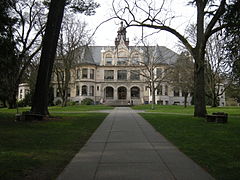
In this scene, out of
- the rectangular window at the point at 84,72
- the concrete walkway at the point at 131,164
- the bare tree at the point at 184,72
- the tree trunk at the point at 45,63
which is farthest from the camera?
the rectangular window at the point at 84,72

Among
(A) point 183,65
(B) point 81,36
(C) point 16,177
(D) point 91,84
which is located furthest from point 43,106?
(D) point 91,84

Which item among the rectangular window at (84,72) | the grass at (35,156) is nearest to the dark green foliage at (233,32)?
the grass at (35,156)

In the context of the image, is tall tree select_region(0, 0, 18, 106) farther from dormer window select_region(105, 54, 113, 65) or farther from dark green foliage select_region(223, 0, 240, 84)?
dormer window select_region(105, 54, 113, 65)

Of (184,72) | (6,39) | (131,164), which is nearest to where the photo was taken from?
(131,164)

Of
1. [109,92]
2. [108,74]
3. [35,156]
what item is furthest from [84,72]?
[35,156]

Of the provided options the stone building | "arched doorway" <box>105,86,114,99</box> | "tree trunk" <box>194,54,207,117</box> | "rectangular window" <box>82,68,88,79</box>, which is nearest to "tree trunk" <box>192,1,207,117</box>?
"tree trunk" <box>194,54,207,117</box>

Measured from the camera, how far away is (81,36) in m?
36.4

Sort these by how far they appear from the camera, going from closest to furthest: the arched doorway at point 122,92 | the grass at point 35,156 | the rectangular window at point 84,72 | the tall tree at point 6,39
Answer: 1. the grass at point 35,156
2. the tall tree at point 6,39
3. the rectangular window at point 84,72
4. the arched doorway at point 122,92

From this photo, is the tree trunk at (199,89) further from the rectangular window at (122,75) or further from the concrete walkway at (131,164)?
the rectangular window at (122,75)

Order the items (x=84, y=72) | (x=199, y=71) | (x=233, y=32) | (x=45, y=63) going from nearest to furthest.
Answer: (x=233, y=32), (x=45, y=63), (x=199, y=71), (x=84, y=72)

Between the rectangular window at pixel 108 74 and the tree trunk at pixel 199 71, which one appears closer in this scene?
the tree trunk at pixel 199 71

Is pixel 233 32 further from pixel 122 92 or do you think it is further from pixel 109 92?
pixel 109 92

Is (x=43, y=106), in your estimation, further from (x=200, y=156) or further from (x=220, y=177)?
(x=220, y=177)

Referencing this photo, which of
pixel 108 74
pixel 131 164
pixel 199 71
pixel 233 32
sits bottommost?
pixel 131 164
